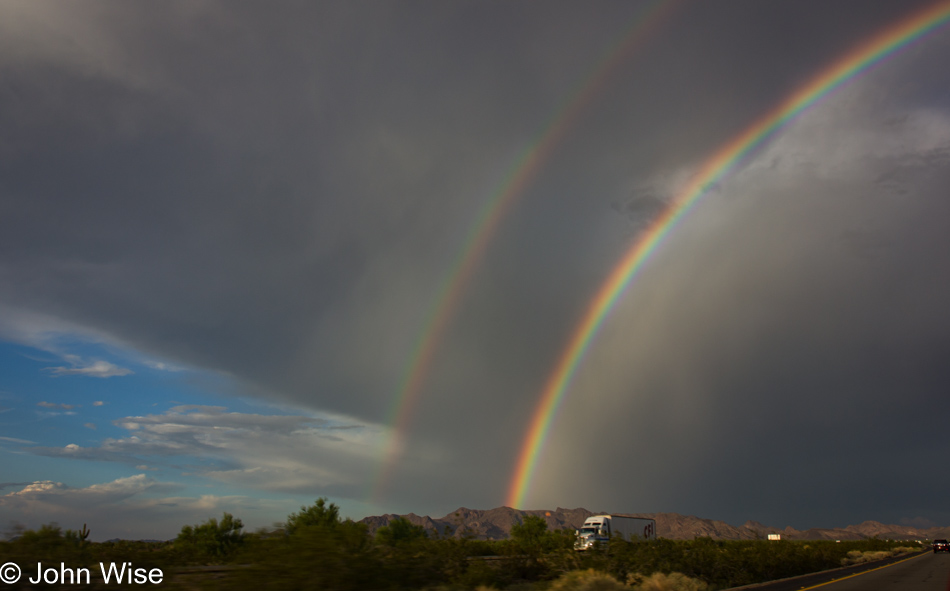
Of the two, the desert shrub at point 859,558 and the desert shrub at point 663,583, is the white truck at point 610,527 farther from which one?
the desert shrub at point 663,583

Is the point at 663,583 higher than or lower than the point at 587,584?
lower

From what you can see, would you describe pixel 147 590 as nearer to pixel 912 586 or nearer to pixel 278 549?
pixel 278 549

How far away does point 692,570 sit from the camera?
1320 inches

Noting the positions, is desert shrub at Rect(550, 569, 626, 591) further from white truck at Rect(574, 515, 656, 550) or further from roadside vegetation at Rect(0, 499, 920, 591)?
white truck at Rect(574, 515, 656, 550)

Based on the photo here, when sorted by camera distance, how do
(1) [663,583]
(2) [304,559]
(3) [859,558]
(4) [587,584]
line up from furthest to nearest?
1. (3) [859,558]
2. (1) [663,583]
3. (4) [587,584]
4. (2) [304,559]

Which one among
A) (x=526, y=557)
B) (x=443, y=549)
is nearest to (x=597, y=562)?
(x=526, y=557)

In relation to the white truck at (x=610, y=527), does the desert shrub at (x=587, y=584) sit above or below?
above

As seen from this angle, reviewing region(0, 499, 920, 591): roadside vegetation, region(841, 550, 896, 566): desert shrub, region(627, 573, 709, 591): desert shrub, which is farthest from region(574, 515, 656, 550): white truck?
region(0, 499, 920, 591): roadside vegetation

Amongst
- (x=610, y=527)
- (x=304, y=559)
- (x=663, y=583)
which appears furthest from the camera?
(x=610, y=527)

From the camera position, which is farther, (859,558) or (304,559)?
(859,558)

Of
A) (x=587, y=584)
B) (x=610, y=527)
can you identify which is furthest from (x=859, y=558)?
(x=587, y=584)

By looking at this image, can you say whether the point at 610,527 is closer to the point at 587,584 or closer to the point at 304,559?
the point at 587,584

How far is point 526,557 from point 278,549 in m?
20.3

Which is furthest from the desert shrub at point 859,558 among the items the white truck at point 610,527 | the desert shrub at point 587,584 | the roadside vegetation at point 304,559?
the desert shrub at point 587,584
